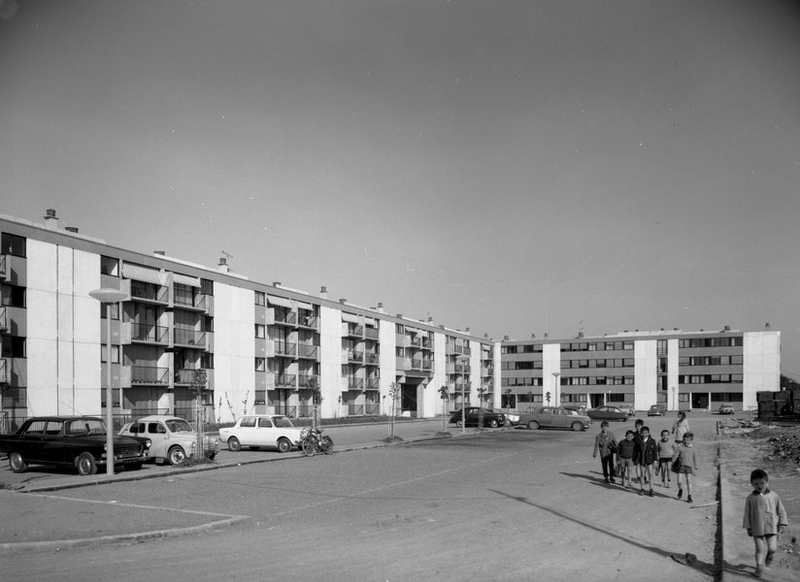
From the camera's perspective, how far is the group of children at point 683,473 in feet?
29.9

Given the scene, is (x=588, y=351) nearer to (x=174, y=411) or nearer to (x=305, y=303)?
(x=305, y=303)

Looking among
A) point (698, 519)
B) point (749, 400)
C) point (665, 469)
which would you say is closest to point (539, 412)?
point (665, 469)

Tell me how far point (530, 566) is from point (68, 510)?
9387 mm

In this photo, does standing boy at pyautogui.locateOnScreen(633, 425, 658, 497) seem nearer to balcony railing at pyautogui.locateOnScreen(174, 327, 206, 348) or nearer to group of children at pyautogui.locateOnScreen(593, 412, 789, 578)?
group of children at pyautogui.locateOnScreen(593, 412, 789, 578)

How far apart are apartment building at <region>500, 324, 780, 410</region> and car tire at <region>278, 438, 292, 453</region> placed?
68624 mm

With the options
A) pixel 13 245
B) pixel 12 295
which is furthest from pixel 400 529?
pixel 13 245

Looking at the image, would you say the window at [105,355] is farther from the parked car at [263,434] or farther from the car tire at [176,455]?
the car tire at [176,455]

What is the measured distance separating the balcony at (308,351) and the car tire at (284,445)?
96.7 ft

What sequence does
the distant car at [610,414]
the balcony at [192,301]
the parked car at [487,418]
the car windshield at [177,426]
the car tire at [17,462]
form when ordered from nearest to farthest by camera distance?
the car tire at [17,462], the car windshield at [177,426], the balcony at [192,301], the parked car at [487,418], the distant car at [610,414]

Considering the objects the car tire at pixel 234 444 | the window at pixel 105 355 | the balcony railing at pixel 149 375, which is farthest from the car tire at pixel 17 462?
the balcony railing at pixel 149 375

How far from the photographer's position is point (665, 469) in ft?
62.2

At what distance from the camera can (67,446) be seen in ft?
66.0

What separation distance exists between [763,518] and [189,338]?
4071 centimetres

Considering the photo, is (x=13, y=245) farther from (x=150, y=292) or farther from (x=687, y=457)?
(x=687, y=457)
